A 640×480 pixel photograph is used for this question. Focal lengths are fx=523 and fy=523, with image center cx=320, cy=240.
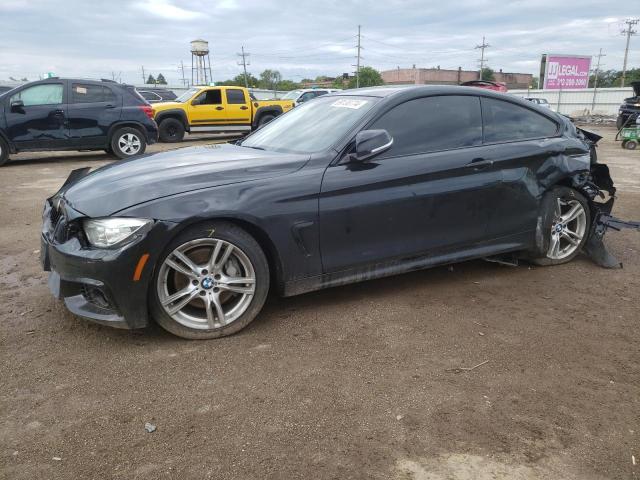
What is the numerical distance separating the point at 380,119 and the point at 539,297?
5.99ft

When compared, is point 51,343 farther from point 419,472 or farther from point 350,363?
point 419,472

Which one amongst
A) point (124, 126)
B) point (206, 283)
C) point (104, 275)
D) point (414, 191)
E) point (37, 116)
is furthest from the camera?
point (124, 126)

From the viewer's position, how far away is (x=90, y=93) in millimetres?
11086

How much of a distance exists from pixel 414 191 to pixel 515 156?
1.07 metres

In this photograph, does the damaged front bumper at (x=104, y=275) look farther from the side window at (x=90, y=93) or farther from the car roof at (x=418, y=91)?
the side window at (x=90, y=93)

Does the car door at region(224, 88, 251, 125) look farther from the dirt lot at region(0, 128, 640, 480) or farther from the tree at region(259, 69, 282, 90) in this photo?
the tree at region(259, 69, 282, 90)

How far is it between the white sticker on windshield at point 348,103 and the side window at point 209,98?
13.7 meters

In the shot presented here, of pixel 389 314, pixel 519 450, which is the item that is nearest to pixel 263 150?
pixel 389 314

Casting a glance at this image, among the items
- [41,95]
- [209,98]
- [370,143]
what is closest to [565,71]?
[209,98]

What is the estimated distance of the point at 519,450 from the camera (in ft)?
7.47

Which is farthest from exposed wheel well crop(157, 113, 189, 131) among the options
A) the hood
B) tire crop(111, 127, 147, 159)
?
the hood

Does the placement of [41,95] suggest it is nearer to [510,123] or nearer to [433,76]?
[510,123]

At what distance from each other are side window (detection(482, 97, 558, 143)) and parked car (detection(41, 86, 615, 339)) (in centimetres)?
1

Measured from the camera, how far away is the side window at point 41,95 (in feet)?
34.3
